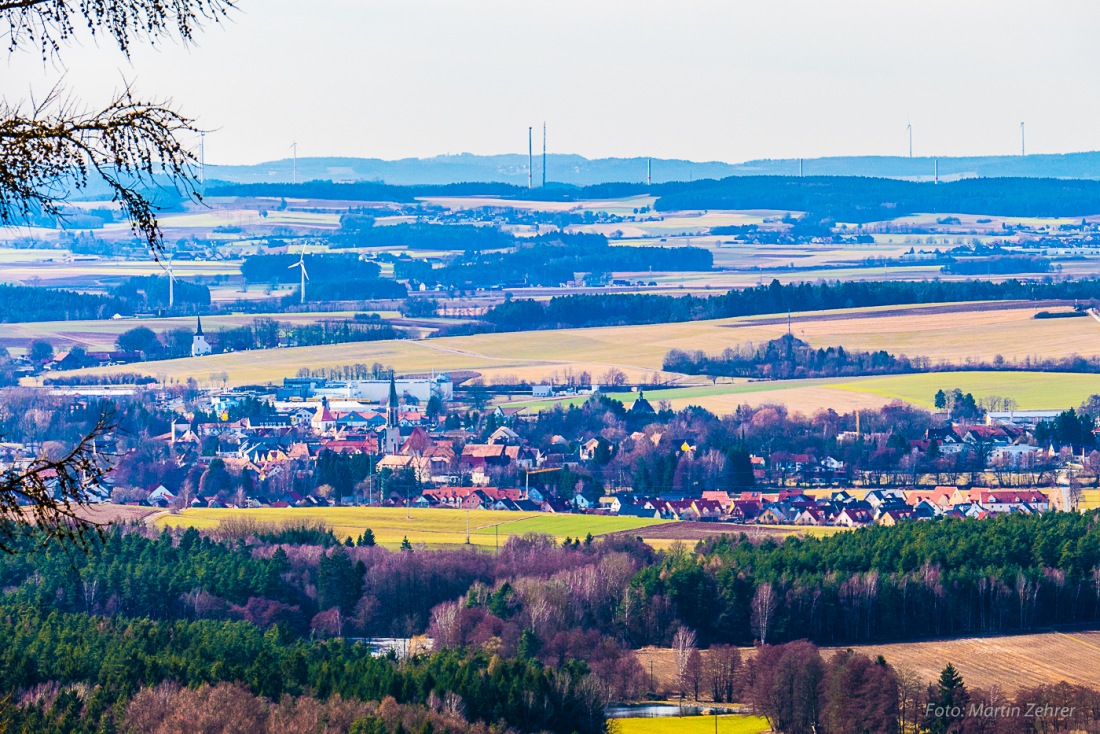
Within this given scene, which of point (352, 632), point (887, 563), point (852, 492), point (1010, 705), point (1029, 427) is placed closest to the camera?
point (1010, 705)

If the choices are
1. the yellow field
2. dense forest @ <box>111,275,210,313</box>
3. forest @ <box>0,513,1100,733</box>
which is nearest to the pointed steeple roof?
the yellow field

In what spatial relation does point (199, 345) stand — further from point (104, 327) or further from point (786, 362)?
point (786, 362)

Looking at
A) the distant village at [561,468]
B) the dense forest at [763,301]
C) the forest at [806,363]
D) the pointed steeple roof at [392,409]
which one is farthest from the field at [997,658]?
the dense forest at [763,301]

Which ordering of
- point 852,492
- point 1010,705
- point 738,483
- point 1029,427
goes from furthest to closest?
point 1029,427 → point 738,483 → point 852,492 → point 1010,705

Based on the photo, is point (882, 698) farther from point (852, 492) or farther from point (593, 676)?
point (852, 492)

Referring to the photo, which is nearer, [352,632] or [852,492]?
[352,632]

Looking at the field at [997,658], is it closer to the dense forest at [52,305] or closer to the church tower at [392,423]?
the church tower at [392,423]

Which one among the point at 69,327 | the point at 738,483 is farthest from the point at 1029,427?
the point at 69,327
